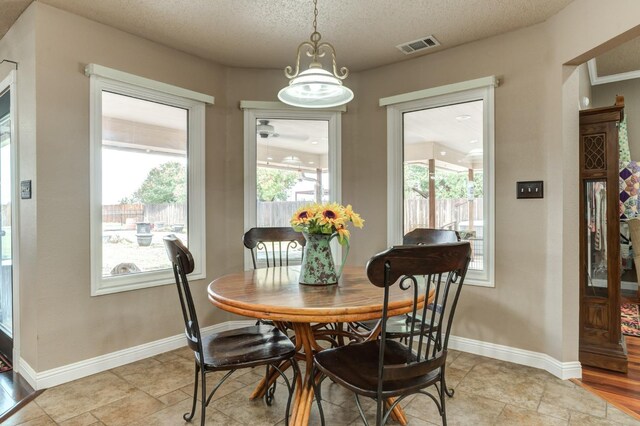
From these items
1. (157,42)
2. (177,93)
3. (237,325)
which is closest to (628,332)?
(237,325)

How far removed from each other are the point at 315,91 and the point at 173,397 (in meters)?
2.12

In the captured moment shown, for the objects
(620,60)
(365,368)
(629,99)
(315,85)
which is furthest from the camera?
(629,99)

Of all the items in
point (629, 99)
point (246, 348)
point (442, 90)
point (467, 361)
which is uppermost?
point (629, 99)

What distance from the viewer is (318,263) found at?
2.07 m

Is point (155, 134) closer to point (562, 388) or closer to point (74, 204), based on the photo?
point (74, 204)

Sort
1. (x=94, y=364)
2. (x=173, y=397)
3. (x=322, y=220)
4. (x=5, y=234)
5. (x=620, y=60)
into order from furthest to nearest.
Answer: (x=620, y=60), (x=5, y=234), (x=94, y=364), (x=173, y=397), (x=322, y=220)

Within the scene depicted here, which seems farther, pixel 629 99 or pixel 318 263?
pixel 629 99

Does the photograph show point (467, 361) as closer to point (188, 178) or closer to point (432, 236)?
point (432, 236)

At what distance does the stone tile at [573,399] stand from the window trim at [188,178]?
2.83 m

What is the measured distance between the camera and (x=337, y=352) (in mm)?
1810

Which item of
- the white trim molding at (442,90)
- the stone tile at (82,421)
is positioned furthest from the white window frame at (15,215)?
the white trim molding at (442,90)

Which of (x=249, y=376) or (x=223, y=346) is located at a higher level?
(x=223, y=346)

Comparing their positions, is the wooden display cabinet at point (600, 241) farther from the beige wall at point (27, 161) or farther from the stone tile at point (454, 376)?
the beige wall at point (27, 161)

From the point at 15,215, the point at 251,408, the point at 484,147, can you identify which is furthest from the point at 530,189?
the point at 15,215
